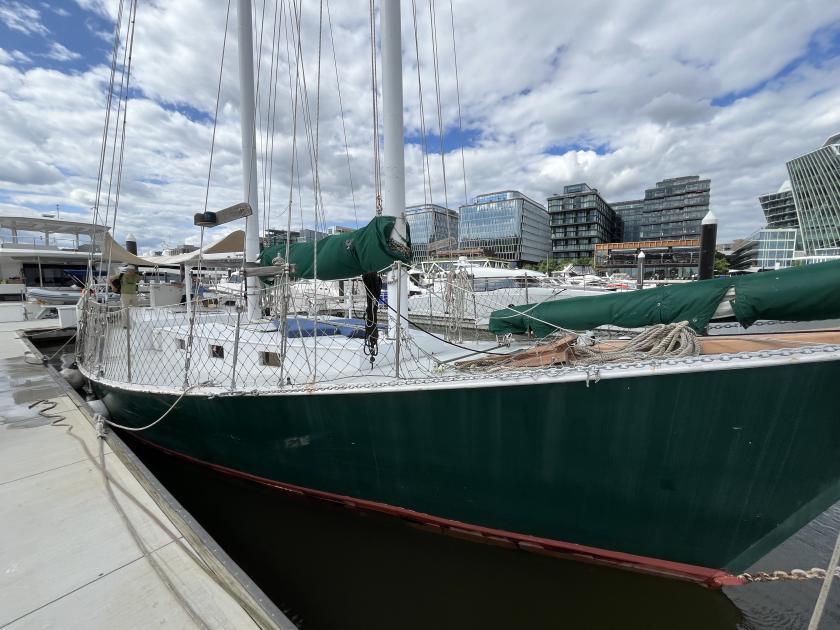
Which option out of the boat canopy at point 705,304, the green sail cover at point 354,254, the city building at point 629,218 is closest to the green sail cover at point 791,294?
the boat canopy at point 705,304

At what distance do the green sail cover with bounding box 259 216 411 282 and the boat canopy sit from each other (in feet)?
5.33

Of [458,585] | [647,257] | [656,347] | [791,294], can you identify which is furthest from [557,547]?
[647,257]

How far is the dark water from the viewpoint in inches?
115

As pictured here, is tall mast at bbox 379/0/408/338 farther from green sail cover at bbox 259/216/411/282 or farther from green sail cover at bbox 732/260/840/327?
green sail cover at bbox 732/260/840/327

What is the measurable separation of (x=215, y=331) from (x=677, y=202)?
103m

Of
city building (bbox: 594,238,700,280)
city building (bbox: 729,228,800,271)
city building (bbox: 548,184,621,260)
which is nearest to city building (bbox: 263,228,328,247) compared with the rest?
city building (bbox: 594,238,700,280)

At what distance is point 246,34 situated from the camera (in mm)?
6367

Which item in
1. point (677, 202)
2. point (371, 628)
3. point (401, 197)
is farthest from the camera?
point (677, 202)

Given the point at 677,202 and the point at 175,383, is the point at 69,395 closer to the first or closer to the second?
the point at 175,383

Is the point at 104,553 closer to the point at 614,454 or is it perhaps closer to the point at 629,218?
the point at 614,454

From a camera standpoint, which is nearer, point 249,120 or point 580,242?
point 249,120

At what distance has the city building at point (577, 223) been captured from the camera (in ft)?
245

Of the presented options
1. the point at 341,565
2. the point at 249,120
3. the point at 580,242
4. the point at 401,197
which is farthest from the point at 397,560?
the point at 580,242

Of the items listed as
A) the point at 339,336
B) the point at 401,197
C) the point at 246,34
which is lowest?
the point at 339,336
